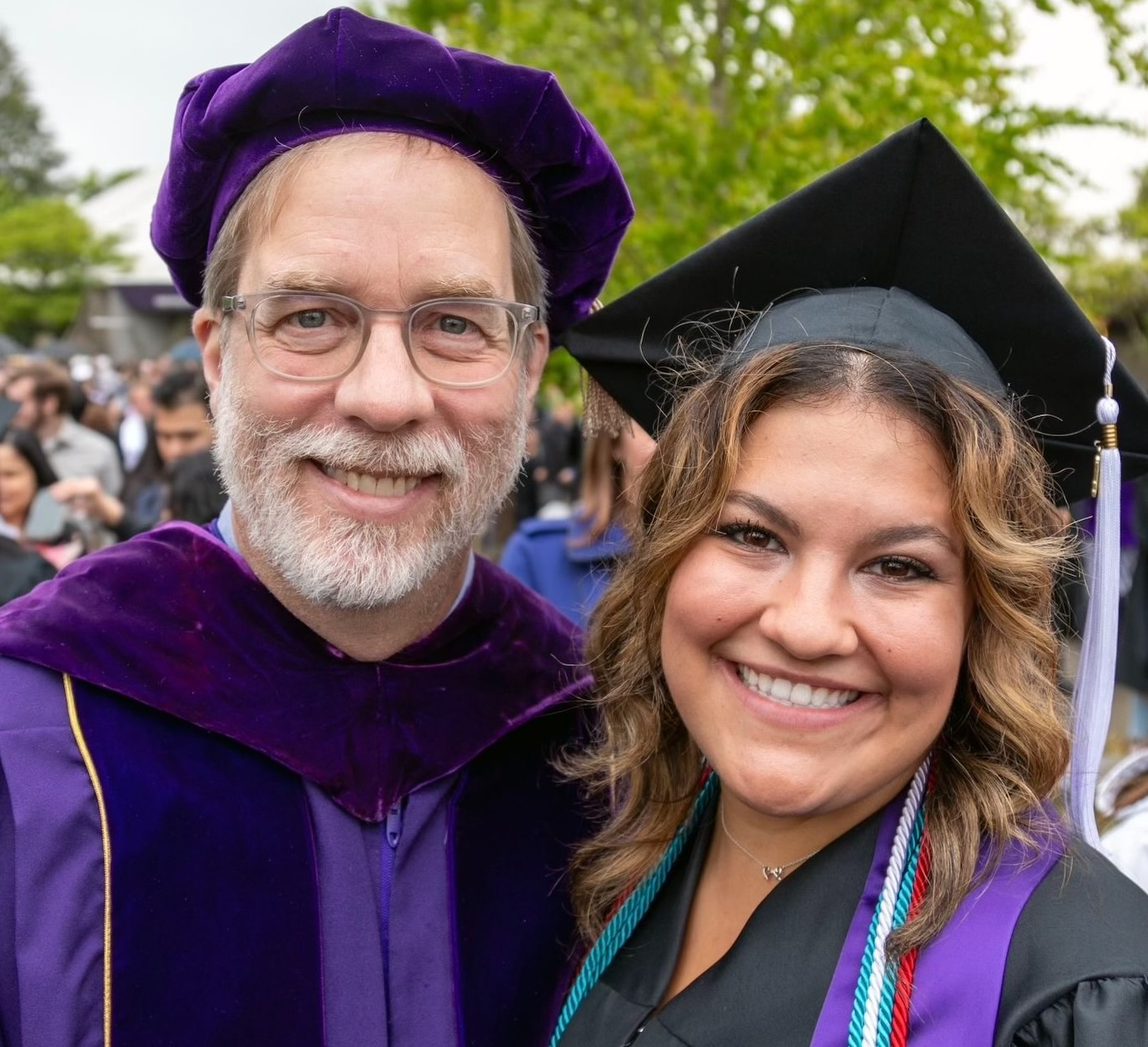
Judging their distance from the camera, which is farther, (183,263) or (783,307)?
(183,263)

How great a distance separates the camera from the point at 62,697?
1875mm

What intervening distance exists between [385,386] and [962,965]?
116 cm

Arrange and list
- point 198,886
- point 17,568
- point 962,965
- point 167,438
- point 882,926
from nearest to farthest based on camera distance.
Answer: point 962,965 → point 882,926 → point 198,886 → point 17,568 → point 167,438

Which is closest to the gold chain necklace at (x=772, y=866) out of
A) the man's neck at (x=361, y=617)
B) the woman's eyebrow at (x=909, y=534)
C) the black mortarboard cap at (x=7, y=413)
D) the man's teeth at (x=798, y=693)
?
the man's teeth at (x=798, y=693)

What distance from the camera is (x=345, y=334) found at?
2.01 m

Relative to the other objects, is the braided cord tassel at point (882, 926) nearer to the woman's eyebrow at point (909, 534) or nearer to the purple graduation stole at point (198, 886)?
the woman's eyebrow at point (909, 534)

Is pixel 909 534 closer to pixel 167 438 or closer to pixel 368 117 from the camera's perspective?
pixel 368 117

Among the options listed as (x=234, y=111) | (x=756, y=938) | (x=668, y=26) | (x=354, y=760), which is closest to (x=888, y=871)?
(x=756, y=938)

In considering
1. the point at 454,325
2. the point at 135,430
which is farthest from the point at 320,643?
the point at 135,430

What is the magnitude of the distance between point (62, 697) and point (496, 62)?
1.20 metres

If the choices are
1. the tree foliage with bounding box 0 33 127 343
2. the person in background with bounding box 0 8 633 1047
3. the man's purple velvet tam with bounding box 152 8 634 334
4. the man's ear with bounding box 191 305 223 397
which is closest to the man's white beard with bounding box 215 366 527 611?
the person in background with bounding box 0 8 633 1047

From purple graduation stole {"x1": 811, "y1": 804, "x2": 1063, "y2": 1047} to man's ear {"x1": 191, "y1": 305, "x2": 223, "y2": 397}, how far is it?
1.38 metres

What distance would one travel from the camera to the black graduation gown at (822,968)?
153 centimetres

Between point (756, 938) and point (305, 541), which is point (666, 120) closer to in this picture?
point (305, 541)
